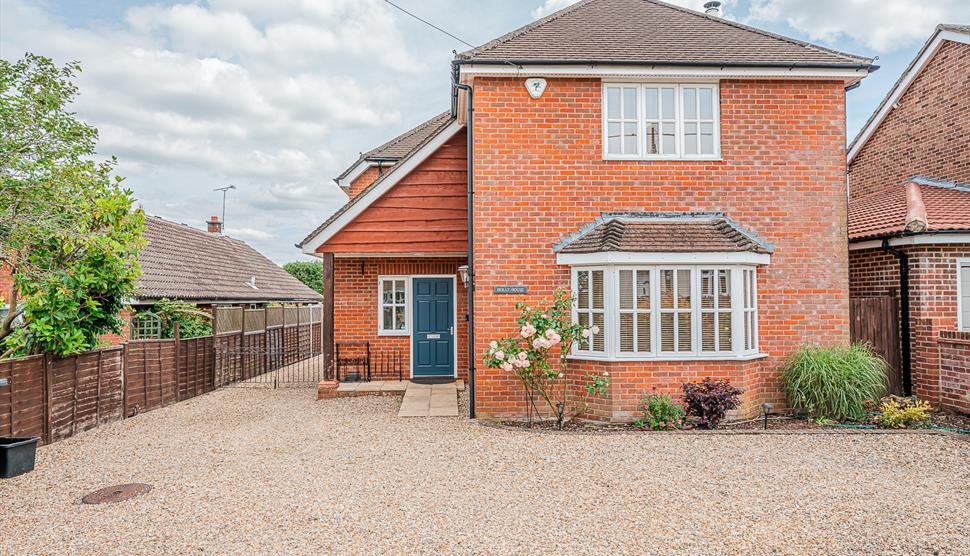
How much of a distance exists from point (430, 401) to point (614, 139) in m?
5.49

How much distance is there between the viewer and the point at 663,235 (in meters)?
8.88

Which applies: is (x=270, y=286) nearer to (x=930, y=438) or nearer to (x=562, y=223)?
(x=562, y=223)

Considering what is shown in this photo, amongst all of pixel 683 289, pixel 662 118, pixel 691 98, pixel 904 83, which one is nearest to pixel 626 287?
pixel 683 289

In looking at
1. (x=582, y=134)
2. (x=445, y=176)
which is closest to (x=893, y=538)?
(x=582, y=134)

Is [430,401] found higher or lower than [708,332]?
lower

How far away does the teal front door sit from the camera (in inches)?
514

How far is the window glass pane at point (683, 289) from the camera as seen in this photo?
8.77 m

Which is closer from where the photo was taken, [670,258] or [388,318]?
[670,258]

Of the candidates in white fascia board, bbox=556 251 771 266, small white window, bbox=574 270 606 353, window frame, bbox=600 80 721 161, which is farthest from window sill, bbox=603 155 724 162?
small white window, bbox=574 270 606 353

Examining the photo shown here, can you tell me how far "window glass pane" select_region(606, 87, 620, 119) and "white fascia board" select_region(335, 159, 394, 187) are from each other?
23.4ft

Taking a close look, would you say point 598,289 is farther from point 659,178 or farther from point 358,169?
point 358,169

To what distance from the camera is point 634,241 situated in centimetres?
871

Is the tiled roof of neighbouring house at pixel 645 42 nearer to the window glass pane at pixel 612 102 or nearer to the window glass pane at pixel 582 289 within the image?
the window glass pane at pixel 612 102

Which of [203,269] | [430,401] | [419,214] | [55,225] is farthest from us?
[203,269]
